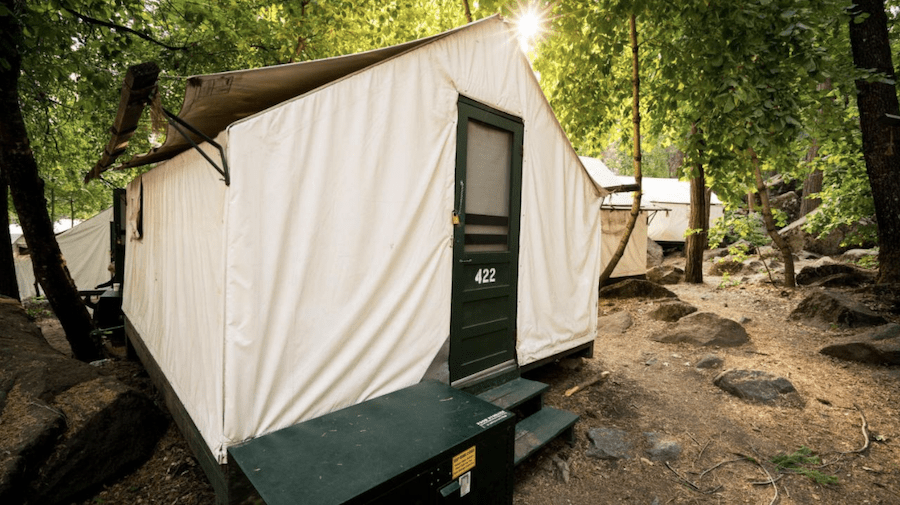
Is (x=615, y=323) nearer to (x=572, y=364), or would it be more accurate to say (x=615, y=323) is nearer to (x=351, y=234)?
(x=572, y=364)

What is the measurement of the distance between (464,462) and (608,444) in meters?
2.05

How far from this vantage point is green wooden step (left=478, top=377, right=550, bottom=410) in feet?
11.4

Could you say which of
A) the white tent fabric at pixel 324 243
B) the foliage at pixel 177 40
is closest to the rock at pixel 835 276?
the white tent fabric at pixel 324 243

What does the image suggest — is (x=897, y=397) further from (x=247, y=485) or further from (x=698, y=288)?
(x=698, y=288)

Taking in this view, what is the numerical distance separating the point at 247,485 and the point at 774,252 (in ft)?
53.8

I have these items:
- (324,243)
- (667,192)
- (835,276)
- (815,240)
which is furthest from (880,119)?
(667,192)

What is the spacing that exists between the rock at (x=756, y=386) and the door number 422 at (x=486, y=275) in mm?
3207

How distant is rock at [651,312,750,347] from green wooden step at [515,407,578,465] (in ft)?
12.2

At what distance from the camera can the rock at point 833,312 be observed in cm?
586

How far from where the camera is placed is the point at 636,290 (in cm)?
983

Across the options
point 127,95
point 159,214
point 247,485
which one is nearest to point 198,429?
point 247,485

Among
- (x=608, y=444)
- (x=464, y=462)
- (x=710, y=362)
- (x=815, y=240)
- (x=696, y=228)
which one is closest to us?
(x=464, y=462)

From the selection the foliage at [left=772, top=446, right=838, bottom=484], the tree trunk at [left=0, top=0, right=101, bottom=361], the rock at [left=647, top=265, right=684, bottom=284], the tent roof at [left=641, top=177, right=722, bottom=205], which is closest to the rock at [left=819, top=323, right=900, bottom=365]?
the foliage at [left=772, top=446, right=838, bottom=484]

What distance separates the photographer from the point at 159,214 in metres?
4.09
